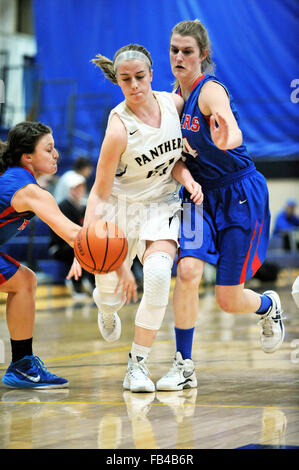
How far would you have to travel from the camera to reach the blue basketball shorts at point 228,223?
11.8ft

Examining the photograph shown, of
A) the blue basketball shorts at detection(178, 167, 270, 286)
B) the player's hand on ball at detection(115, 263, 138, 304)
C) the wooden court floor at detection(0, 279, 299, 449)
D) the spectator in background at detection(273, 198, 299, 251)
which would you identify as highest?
the spectator in background at detection(273, 198, 299, 251)

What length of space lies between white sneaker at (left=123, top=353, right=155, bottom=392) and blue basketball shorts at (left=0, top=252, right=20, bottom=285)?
2.31 feet

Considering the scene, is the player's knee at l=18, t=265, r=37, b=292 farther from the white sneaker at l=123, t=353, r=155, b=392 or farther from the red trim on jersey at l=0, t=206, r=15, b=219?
the white sneaker at l=123, t=353, r=155, b=392

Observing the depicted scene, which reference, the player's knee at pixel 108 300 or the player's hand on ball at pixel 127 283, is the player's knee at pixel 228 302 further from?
the player's hand on ball at pixel 127 283

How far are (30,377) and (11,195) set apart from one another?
2.85 ft

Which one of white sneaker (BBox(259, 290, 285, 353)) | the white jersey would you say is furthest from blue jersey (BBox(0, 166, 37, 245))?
white sneaker (BBox(259, 290, 285, 353))

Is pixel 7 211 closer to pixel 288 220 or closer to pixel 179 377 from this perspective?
pixel 179 377

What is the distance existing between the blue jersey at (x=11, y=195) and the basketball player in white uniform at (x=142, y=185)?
325 millimetres

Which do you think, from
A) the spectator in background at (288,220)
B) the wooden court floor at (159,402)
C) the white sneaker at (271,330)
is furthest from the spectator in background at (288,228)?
the white sneaker at (271,330)

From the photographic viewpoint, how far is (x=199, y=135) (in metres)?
3.54

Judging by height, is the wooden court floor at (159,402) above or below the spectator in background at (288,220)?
below

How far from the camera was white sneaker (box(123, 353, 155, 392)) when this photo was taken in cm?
338

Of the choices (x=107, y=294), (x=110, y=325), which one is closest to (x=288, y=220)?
(x=110, y=325)
